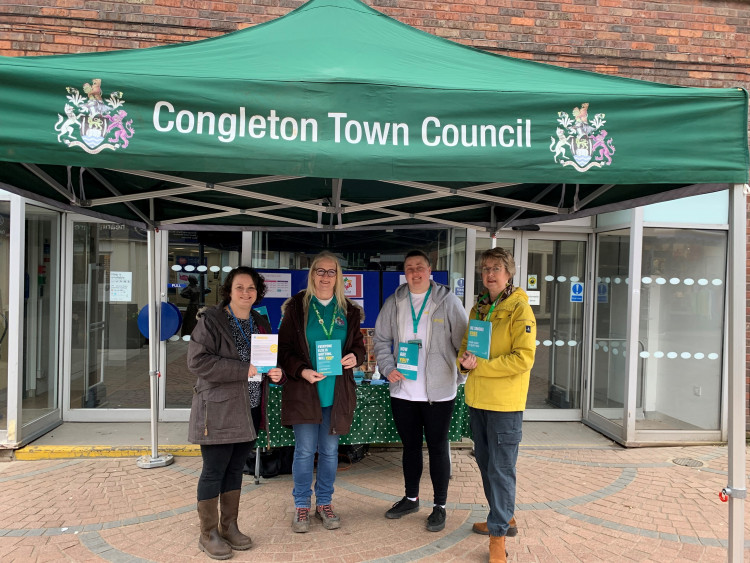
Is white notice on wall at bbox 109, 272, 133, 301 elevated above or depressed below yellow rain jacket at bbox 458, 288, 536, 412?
above

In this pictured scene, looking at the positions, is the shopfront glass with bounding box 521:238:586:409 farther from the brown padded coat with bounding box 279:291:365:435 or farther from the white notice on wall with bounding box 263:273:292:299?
the brown padded coat with bounding box 279:291:365:435

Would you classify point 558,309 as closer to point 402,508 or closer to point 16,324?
point 402,508

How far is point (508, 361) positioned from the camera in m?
2.82

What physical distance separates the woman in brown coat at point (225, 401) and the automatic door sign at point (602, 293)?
15.0 ft

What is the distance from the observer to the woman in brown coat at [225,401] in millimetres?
2824

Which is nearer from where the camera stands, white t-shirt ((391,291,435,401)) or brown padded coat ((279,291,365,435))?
brown padded coat ((279,291,365,435))

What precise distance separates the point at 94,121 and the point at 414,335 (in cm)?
219

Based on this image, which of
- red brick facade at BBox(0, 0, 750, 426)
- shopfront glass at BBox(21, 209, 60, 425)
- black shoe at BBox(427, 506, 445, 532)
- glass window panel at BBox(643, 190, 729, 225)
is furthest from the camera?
glass window panel at BBox(643, 190, 729, 225)

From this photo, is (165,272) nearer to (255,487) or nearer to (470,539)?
(255,487)

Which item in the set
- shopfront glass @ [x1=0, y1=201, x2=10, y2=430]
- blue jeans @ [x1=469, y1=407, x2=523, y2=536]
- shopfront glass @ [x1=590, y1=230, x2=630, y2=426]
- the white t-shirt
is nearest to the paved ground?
blue jeans @ [x1=469, y1=407, x2=523, y2=536]

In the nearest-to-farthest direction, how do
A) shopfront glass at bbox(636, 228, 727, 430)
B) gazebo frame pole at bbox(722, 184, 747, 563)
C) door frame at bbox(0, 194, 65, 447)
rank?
gazebo frame pole at bbox(722, 184, 747, 563) → door frame at bbox(0, 194, 65, 447) → shopfront glass at bbox(636, 228, 727, 430)

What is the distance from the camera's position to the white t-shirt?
3.25 m

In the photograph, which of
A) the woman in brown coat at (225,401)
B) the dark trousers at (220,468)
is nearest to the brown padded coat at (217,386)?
the woman in brown coat at (225,401)

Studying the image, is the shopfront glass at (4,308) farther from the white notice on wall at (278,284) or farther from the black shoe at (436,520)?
the black shoe at (436,520)
